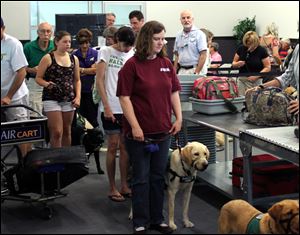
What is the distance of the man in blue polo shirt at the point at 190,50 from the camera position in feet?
16.8

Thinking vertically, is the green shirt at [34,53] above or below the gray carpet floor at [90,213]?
above

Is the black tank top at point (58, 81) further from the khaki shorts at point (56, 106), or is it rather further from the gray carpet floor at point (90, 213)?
the gray carpet floor at point (90, 213)

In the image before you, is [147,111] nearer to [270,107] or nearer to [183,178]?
[183,178]

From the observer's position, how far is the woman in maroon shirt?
304cm

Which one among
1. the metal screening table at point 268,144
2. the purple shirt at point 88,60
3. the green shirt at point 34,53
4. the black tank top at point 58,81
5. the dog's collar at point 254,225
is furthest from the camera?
the purple shirt at point 88,60

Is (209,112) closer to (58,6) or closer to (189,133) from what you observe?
(189,133)

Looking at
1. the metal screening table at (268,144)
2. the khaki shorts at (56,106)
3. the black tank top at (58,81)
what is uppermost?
the black tank top at (58,81)

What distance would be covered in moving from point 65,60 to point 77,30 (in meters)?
0.54

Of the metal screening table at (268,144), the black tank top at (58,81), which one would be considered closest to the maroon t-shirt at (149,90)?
the metal screening table at (268,144)

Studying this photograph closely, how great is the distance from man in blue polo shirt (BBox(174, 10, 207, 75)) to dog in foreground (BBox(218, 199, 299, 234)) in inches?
94.2

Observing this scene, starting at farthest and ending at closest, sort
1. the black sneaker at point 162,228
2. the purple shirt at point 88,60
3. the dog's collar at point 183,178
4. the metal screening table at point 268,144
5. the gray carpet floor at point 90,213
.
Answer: the purple shirt at point 88,60 < the dog's collar at point 183,178 < the black sneaker at point 162,228 < the gray carpet floor at point 90,213 < the metal screening table at point 268,144

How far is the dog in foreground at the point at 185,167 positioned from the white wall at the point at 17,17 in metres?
1.19

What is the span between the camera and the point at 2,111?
2969mm

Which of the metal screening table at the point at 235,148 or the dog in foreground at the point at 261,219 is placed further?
the metal screening table at the point at 235,148
